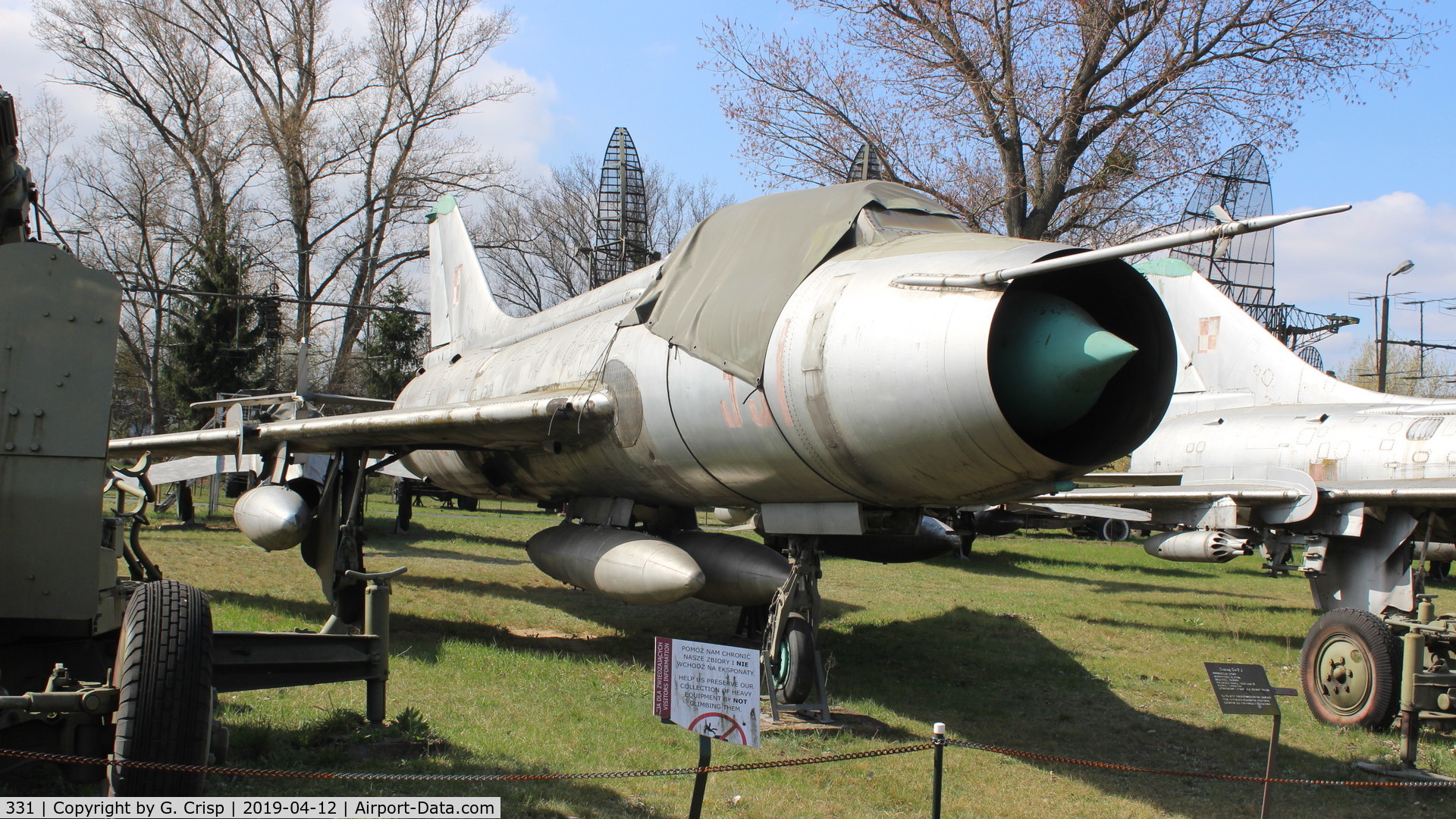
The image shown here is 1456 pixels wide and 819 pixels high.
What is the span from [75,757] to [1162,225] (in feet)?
70.5

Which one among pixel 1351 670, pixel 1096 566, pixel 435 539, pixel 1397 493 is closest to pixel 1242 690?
pixel 1351 670

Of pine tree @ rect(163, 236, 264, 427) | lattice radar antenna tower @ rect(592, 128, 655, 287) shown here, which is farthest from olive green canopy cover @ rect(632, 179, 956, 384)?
lattice radar antenna tower @ rect(592, 128, 655, 287)

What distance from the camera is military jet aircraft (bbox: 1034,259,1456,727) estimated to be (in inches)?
283

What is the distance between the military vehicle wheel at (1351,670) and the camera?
6.70 meters

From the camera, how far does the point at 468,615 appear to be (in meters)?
10.1

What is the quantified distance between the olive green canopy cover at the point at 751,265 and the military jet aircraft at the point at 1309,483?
4429 millimetres

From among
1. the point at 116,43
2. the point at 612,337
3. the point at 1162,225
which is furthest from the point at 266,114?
the point at 612,337

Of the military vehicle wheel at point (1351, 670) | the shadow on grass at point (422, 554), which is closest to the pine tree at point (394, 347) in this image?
the shadow on grass at point (422, 554)

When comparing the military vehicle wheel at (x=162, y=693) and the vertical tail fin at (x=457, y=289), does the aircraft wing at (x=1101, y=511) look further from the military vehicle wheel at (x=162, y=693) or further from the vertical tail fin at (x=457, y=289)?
the military vehicle wheel at (x=162, y=693)

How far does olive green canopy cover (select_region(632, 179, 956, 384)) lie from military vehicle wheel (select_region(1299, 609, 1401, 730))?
412cm

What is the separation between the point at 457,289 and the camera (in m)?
13.2

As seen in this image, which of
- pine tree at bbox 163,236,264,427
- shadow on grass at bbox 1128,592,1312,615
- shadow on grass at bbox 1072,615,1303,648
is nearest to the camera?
shadow on grass at bbox 1072,615,1303,648

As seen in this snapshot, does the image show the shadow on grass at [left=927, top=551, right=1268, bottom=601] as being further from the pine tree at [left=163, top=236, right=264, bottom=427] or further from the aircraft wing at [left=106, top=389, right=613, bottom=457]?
the pine tree at [left=163, top=236, right=264, bottom=427]

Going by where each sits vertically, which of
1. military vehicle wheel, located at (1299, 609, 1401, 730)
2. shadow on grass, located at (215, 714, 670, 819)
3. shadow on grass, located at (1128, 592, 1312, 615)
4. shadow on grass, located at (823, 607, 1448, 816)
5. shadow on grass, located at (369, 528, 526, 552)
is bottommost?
shadow on grass, located at (369, 528, 526, 552)
